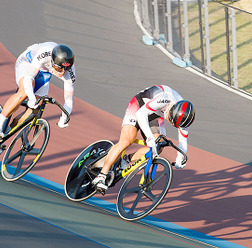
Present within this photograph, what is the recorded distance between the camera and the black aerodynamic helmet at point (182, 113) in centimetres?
482

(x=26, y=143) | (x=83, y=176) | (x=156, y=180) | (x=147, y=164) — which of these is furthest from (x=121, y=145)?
(x=26, y=143)

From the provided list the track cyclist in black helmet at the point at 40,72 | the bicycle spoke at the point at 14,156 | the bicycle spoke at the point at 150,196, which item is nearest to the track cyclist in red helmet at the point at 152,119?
the bicycle spoke at the point at 150,196

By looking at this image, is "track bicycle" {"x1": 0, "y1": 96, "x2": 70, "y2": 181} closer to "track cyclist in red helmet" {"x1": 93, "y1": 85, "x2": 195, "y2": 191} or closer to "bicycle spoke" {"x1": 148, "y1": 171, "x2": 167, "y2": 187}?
"track cyclist in red helmet" {"x1": 93, "y1": 85, "x2": 195, "y2": 191}

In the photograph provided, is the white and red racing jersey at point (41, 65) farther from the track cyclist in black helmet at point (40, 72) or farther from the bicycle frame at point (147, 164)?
the bicycle frame at point (147, 164)

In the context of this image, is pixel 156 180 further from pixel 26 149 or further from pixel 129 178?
pixel 26 149

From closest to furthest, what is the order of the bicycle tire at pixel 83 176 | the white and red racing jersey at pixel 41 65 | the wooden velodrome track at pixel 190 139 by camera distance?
the white and red racing jersey at pixel 41 65 < the bicycle tire at pixel 83 176 < the wooden velodrome track at pixel 190 139

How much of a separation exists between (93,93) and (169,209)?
13.8 feet

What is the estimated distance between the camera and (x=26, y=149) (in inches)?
231

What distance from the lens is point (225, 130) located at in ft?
30.3

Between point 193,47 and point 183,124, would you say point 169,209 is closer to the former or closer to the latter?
point 183,124

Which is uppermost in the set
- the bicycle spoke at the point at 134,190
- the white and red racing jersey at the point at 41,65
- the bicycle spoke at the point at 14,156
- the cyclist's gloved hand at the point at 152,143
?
the white and red racing jersey at the point at 41,65

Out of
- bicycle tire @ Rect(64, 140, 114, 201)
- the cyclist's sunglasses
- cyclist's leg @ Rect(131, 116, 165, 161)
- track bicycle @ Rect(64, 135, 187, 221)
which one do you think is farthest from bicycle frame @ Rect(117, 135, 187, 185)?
the cyclist's sunglasses

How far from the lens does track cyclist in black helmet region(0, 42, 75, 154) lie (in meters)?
5.26

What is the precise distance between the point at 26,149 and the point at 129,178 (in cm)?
123
